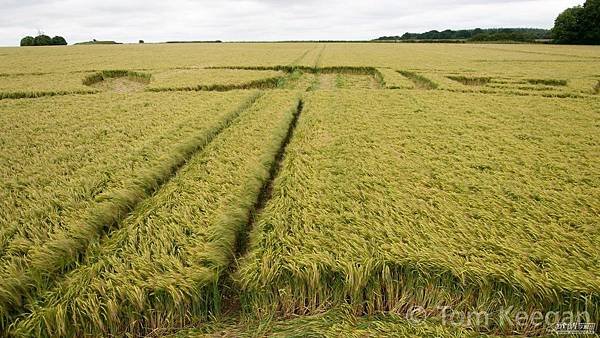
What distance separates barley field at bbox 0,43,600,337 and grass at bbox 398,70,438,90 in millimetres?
8766

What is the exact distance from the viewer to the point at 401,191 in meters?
4.50

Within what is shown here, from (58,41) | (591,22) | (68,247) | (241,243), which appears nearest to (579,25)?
(591,22)

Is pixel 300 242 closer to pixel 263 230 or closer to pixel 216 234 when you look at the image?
pixel 263 230

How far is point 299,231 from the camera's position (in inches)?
140

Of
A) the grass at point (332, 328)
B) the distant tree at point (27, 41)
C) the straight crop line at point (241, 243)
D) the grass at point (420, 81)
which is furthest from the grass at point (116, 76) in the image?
the distant tree at point (27, 41)

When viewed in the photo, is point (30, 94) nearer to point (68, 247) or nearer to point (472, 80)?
point (68, 247)

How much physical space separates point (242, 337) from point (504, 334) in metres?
2.22

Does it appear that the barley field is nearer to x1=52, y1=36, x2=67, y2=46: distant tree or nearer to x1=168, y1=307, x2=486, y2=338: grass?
x1=168, y1=307, x2=486, y2=338: grass

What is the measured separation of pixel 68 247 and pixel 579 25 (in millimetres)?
89161

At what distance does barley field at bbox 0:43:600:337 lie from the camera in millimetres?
2760

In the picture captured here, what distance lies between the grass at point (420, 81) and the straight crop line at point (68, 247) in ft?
46.9

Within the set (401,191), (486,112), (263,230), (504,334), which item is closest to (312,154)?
(401,191)

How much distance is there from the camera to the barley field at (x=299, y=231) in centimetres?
276

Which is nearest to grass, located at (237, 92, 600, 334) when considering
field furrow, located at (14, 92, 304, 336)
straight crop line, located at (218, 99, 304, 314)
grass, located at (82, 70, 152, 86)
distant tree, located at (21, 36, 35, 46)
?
straight crop line, located at (218, 99, 304, 314)
